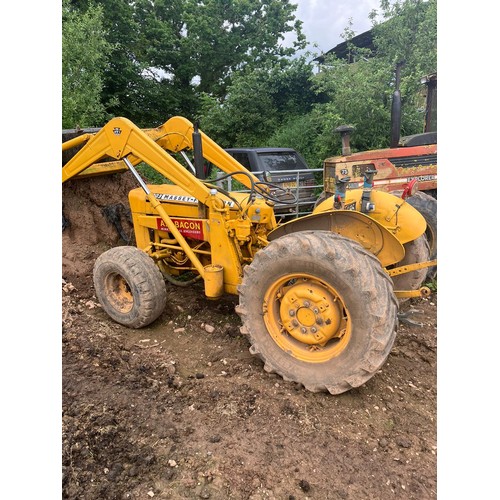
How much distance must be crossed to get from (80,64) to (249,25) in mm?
10702

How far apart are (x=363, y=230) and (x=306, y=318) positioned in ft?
3.25

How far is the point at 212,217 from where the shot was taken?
3.76m

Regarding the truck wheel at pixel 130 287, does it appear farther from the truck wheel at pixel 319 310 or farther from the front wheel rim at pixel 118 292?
the truck wheel at pixel 319 310

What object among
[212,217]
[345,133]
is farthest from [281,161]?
[212,217]

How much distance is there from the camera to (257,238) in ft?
12.4

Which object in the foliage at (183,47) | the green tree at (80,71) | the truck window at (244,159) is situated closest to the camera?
the green tree at (80,71)

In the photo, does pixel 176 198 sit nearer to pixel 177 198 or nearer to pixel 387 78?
pixel 177 198

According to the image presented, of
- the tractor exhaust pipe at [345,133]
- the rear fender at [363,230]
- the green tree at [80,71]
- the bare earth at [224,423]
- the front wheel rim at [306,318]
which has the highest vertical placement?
the green tree at [80,71]

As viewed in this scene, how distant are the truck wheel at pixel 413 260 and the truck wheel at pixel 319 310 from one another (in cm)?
122

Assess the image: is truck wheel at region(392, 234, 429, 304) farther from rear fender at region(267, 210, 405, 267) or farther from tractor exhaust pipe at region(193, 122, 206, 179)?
tractor exhaust pipe at region(193, 122, 206, 179)

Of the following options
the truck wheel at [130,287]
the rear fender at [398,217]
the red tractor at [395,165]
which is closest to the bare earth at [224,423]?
the truck wheel at [130,287]

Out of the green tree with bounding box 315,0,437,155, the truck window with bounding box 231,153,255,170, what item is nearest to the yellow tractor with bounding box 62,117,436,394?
the truck window with bounding box 231,153,255,170

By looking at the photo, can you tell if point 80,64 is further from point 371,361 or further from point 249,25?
point 249,25

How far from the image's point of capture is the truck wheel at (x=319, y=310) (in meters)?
2.65
